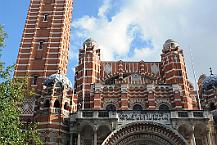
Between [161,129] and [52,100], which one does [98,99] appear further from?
[161,129]

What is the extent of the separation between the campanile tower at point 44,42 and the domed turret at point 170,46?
13.4m

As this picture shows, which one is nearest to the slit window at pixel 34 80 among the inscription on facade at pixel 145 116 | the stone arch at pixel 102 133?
the stone arch at pixel 102 133

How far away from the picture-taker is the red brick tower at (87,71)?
125 ft

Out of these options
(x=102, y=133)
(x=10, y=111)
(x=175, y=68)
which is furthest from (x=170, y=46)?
(x=10, y=111)

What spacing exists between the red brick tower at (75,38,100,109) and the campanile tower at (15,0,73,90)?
2.43 meters

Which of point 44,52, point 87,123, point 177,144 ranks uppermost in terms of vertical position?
point 44,52

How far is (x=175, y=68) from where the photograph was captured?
4034 centimetres

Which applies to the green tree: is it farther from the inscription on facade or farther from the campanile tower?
the campanile tower

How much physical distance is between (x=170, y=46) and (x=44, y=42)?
1646 centimetres

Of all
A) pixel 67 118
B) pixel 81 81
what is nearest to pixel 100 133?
pixel 67 118

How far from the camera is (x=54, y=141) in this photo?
31.0 m

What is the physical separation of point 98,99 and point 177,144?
430 inches

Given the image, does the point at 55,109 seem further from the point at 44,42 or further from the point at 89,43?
the point at 89,43

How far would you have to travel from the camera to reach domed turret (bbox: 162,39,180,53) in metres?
42.8
